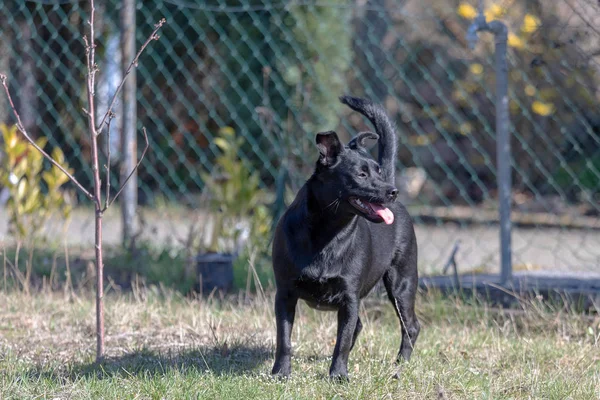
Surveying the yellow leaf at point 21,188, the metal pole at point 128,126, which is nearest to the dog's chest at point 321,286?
the metal pole at point 128,126

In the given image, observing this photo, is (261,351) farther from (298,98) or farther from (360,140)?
(298,98)

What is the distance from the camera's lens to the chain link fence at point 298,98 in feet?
19.9

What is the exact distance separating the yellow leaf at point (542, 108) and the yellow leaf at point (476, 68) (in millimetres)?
787

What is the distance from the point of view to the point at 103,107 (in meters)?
6.58

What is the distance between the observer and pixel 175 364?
2.96 m

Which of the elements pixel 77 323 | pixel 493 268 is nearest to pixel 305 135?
pixel 493 268

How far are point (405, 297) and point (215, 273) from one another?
1.41 m

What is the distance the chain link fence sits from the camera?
6.06m

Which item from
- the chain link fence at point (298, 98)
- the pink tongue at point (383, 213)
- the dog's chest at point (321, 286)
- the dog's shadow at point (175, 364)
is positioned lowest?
the dog's shadow at point (175, 364)

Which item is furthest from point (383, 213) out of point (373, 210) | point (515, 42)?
point (515, 42)

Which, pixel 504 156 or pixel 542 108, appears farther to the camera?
pixel 542 108

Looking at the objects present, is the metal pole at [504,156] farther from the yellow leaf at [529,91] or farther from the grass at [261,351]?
the yellow leaf at [529,91]

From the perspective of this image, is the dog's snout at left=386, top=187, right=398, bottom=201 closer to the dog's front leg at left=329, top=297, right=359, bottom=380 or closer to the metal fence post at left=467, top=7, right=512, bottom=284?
the dog's front leg at left=329, top=297, right=359, bottom=380

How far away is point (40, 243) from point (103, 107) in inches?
70.5
